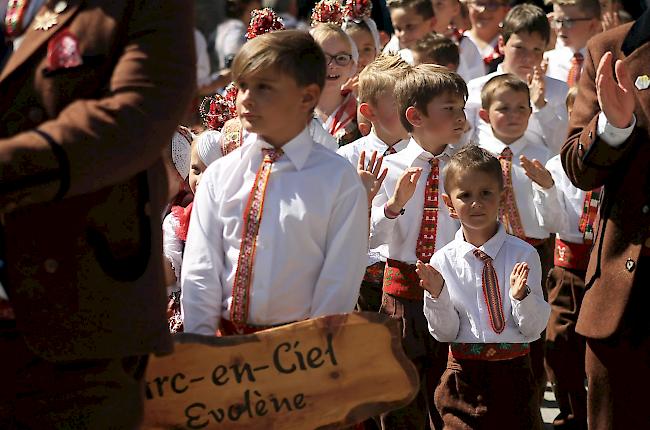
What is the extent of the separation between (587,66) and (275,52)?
130cm

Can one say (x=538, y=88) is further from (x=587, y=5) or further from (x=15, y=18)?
(x=15, y=18)

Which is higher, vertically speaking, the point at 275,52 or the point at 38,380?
the point at 275,52

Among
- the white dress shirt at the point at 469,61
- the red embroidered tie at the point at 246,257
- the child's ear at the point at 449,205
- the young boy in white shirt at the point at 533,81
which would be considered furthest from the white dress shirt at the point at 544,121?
the red embroidered tie at the point at 246,257

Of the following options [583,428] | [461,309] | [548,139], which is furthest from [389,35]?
[461,309]

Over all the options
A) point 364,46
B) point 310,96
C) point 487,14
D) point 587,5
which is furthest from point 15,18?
point 487,14

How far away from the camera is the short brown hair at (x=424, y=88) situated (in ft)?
17.1

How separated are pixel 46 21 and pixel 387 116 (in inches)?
122

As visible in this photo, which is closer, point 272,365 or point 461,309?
point 272,365

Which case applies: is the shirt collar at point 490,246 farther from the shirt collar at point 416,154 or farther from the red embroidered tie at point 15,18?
the red embroidered tie at point 15,18

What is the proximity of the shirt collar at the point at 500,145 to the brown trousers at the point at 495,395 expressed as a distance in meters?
1.75

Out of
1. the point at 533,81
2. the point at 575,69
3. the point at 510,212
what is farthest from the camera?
the point at 575,69

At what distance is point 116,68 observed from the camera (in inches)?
102

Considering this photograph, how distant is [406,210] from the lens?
5.15m

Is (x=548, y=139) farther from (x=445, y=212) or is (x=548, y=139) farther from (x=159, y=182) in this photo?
(x=159, y=182)
